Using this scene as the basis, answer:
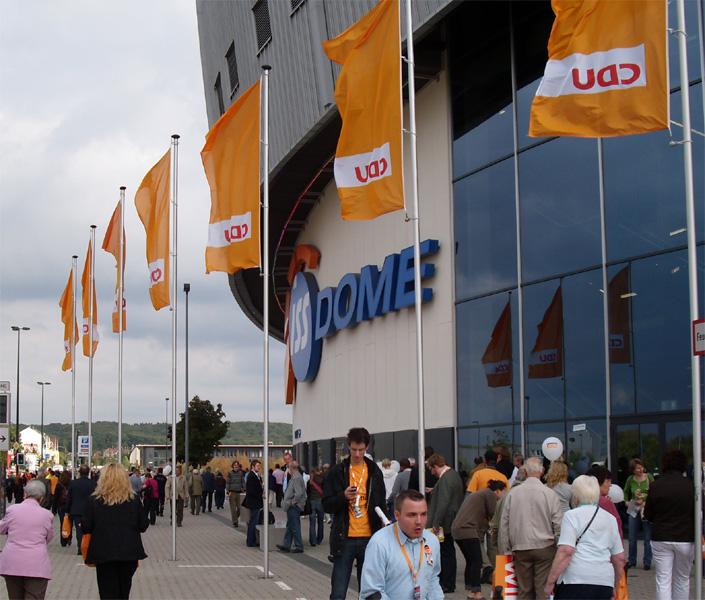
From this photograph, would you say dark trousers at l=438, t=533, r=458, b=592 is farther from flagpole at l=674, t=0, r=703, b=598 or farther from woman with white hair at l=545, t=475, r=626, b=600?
woman with white hair at l=545, t=475, r=626, b=600

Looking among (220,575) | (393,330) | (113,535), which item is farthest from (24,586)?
(393,330)

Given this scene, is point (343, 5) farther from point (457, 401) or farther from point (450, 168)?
point (457, 401)

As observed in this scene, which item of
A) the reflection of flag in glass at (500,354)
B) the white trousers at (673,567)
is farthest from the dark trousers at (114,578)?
the reflection of flag in glass at (500,354)

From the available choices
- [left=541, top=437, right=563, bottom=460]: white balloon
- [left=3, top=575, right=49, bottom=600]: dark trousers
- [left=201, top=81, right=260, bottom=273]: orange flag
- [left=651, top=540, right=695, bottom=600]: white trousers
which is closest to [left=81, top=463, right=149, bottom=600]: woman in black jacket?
[left=3, top=575, right=49, bottom=600]: dark trousers

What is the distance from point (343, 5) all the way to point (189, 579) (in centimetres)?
1491

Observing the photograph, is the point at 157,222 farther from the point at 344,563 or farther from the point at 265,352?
the point at 344,563

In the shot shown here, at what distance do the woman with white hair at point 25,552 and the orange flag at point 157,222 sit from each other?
9.99m

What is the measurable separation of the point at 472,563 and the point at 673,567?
3182mm

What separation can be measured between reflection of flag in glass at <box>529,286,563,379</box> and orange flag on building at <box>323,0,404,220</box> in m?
8.06

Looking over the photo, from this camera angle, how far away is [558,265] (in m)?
19.4

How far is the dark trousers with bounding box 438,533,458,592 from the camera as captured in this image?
42.2ft

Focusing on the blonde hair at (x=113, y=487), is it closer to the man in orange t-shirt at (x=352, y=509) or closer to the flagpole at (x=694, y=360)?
the man in orange t-shirt at (x=352, y=509)

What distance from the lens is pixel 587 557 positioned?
24.8ft

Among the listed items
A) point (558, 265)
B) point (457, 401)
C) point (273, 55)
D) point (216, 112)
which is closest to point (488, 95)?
point (558, 265)
